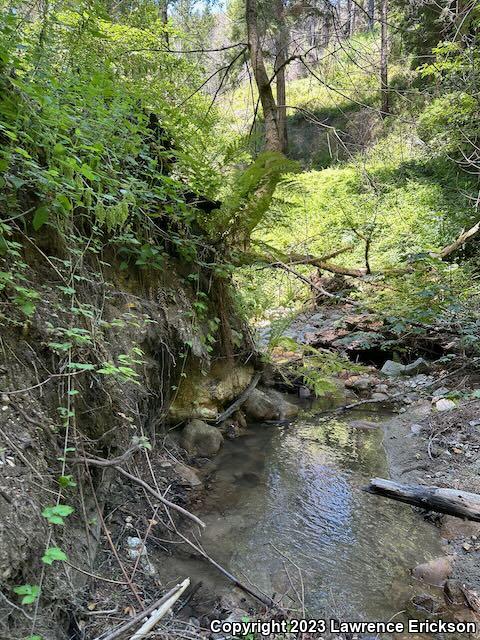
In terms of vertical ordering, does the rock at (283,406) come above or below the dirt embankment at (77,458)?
below

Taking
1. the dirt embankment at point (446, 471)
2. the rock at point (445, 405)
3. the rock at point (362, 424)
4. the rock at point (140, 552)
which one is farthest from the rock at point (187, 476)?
the rock at point (445, 405)

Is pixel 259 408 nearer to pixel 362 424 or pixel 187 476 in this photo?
pixel 362 424

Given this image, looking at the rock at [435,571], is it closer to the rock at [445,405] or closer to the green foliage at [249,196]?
the rock at [445,405]

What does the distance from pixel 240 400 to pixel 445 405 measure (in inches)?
101

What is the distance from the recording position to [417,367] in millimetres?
7090

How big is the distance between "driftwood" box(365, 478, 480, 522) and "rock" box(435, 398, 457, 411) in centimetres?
214

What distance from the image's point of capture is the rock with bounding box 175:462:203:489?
150 inches

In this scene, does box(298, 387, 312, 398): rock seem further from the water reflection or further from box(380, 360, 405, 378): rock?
the water reflection

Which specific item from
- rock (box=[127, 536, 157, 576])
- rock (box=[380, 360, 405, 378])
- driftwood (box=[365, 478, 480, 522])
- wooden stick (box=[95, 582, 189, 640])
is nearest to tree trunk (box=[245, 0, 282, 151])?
rock (box=[380, 360, 405, 378])

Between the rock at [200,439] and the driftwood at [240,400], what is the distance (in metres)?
0.37

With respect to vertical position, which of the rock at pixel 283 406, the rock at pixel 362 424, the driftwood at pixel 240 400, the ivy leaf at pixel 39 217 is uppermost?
the ivy leaf at pixel 39 217

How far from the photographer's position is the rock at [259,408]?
222 inches

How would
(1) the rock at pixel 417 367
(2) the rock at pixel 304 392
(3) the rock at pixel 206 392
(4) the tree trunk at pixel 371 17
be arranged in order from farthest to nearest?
(1) the rock at pixel 417 367
(2) the rock at pixel 304 392
(3) the rock at pixel 206 392
(4) the tree trunk at pixel 371 17

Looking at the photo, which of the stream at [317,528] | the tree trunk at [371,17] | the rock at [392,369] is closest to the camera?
the stream at [317,528]
